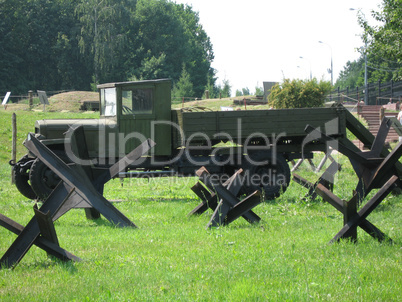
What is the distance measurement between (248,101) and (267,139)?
1046 inches

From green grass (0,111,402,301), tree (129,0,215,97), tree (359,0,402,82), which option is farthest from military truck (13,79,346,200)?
tree (129,0,215,97)

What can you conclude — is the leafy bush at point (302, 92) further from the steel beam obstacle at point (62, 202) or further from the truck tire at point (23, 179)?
the steel beam obstacle at point (62, 202)

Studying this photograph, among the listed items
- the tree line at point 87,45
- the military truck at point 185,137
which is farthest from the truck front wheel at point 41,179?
the tree line at point 87,45

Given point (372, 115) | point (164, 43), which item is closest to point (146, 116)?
point (372, 115)

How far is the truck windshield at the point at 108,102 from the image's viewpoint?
12520mm

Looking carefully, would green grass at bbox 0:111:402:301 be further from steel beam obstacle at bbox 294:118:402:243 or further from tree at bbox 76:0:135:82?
tree at bbox 76:0:135:82

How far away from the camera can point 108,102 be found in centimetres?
1274

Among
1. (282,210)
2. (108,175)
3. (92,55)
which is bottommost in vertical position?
(282,210)

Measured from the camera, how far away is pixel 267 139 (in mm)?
12055

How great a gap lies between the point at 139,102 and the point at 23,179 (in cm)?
323

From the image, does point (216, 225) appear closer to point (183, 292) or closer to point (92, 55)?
point (183, 292)

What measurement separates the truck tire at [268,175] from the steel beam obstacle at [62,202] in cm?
456

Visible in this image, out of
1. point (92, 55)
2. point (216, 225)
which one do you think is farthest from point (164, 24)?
point (216, 225)

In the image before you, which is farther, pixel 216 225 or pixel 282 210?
pixel 282 210
